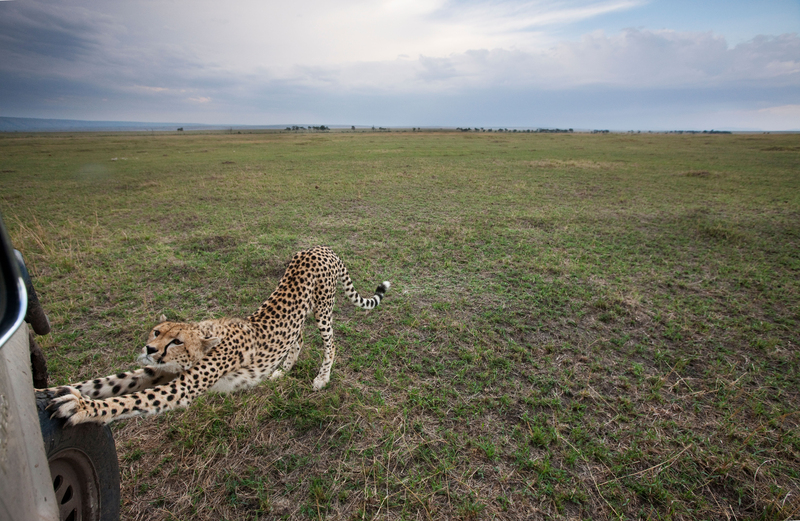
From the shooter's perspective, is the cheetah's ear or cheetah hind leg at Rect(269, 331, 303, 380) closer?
the cheetah's ear

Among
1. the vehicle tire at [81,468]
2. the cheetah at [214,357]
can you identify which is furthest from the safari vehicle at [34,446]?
the cheetah at [214,357]

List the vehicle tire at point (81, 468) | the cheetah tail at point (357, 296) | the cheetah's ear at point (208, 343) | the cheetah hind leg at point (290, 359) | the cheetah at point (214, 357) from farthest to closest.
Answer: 1. the cheetah tail at point (357, 296)
2. the cheetah hind leg at point (290, 359)
3. the cheetah's ear at point (208, 343)
4. the cheetah at point (214, 357)
5. the vehicle tire at point (81, 468)

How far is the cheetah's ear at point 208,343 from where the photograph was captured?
3050 mm

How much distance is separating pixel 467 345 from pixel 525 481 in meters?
1.77

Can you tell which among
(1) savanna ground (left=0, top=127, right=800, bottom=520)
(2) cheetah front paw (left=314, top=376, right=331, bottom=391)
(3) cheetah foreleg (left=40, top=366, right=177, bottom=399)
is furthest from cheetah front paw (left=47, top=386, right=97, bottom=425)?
(2) cheetah front paw (left=314, top=376, right=331, bottom=391)

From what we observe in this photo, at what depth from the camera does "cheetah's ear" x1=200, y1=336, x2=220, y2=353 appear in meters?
3.05

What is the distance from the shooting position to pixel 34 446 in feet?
4.36

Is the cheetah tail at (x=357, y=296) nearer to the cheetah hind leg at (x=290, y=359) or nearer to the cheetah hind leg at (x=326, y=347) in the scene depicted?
the cheetah hind leg at (x=326, y=347)

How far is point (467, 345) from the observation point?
14.1ft

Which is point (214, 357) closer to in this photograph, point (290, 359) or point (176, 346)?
point (176, 346)

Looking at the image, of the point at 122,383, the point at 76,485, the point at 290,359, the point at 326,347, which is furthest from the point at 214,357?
the point at 76,485

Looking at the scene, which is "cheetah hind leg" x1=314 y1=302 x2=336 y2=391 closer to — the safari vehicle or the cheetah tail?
the cheetah tail

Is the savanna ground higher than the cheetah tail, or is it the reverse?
the cheetah tail

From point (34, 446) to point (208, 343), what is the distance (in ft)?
5.81
